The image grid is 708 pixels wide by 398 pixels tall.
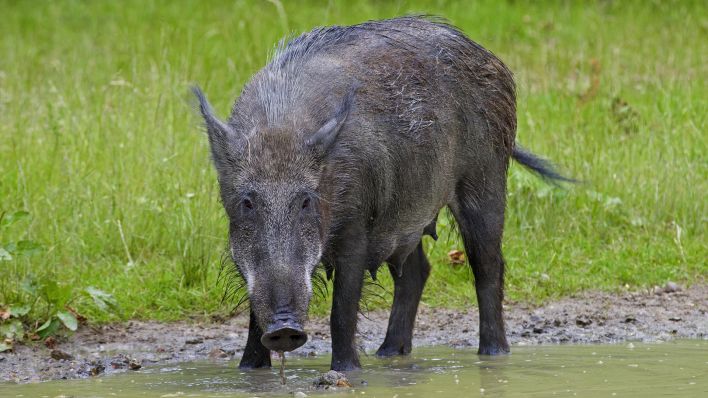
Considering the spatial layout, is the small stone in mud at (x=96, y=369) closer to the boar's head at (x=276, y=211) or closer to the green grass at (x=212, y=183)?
the green grass at (x=212, y=183)

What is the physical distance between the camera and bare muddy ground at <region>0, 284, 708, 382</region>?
5957 millimetres

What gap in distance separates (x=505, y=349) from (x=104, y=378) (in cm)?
205

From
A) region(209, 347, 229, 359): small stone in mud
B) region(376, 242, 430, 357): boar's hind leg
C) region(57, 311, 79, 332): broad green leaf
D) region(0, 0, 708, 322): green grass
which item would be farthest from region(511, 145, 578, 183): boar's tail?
region(57, 311, 79, 332): broad green leaf

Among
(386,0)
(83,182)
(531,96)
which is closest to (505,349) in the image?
(83,182)

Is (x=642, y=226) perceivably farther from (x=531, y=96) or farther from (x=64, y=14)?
(x=64, y=14)

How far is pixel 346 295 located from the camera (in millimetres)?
5488

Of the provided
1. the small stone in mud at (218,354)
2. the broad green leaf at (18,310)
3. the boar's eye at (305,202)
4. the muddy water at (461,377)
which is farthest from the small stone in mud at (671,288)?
the broad green leaf at (18,310)

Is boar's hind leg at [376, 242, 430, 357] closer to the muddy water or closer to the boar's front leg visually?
the muddy water

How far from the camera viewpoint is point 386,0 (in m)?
15.7

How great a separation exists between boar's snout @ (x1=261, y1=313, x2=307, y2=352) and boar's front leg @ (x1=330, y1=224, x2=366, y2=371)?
686 mm

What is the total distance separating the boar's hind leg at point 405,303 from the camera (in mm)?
6348

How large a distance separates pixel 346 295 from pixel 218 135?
0.90 metres

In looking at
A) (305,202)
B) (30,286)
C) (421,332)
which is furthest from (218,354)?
(305,202)

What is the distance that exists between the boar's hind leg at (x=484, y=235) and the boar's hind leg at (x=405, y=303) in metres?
0.27
